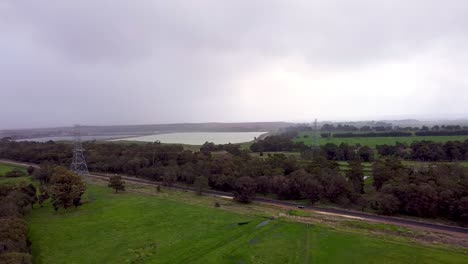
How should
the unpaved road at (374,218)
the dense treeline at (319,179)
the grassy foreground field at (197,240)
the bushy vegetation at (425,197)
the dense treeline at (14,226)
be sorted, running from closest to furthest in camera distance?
the dense treeline at (14,226), the grassy foreground field at (197,240), the unpaved road at (374,218), the bushy vegetation at (425,197), the dense treeline at (319,179)

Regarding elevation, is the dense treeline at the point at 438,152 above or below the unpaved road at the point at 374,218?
above

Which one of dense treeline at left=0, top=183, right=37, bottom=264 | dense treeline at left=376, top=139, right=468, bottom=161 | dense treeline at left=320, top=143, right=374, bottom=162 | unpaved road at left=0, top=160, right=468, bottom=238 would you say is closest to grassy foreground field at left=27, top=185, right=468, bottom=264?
dense treeline at left=0, top=183, right=37, bottom=264

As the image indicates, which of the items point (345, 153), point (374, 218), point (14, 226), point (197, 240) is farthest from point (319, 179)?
point (14, 226)

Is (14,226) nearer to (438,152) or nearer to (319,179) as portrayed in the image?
(319,179)

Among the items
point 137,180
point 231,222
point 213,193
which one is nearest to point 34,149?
point 137,180

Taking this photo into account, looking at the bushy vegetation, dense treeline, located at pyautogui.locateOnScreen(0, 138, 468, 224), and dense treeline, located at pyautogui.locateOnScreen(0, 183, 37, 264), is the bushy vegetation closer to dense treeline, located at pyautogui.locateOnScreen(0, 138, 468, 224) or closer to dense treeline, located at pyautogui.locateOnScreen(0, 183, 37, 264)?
dense treeline, located at pyautogui.locateOnScreen(0, 138, 468, 224)

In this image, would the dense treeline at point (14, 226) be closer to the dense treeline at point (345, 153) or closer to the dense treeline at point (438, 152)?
the dense treeline at point (345, 153)

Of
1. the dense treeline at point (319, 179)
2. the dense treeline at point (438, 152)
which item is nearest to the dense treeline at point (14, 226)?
the dense treeline at point (319, 179)

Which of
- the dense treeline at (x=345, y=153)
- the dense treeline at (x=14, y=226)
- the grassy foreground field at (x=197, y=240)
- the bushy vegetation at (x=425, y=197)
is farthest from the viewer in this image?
the dense treeline at (x=345, y=153)
